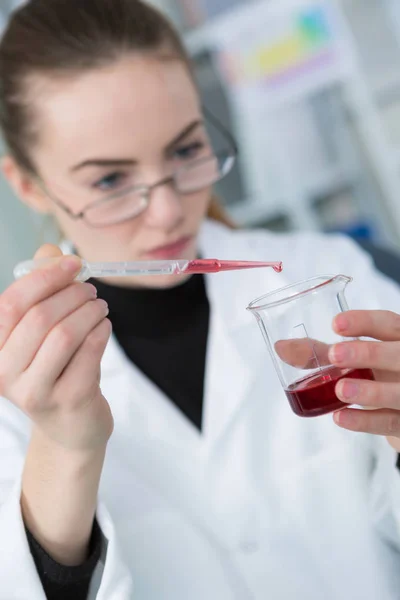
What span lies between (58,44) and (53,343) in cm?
79

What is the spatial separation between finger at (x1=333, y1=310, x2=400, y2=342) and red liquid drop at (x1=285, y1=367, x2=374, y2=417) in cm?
5

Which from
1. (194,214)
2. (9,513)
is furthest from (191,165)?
(9,513)

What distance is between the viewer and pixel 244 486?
43.8 inches

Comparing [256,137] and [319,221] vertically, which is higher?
[256,137]

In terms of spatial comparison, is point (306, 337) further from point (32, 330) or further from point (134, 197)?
point (134, 197)

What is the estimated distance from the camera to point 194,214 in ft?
4.12

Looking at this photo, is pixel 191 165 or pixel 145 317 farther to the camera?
pixel 145 317

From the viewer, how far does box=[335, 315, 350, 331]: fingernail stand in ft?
2.31

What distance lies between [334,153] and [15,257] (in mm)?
1865

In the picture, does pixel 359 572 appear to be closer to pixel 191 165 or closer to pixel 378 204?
pixel 191 165

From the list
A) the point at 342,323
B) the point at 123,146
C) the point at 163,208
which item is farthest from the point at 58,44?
the point at 342,323

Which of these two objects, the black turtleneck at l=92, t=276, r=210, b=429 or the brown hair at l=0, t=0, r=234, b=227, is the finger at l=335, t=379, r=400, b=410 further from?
the brown hair at l=0, t=0, r=234, b=227

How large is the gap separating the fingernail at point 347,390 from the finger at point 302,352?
7 centimetres

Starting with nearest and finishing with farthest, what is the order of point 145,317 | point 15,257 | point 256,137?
point 145,317, point 15,257, point 256,137
